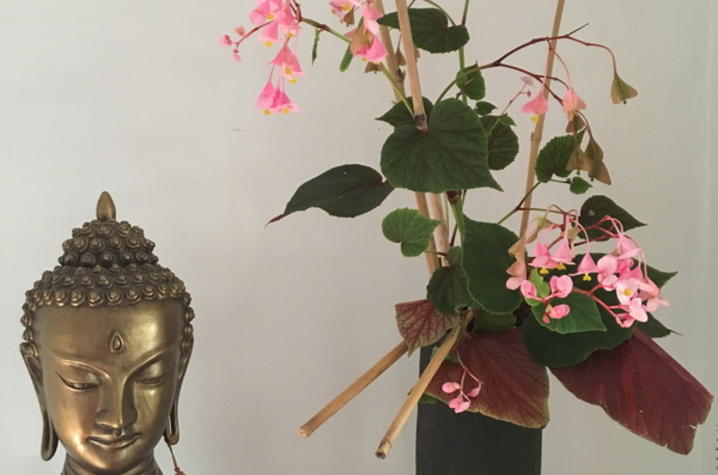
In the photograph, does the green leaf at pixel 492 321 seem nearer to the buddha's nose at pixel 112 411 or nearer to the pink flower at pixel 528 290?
the pink flower at pixel 528 290

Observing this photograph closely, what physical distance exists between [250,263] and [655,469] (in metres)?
0.67

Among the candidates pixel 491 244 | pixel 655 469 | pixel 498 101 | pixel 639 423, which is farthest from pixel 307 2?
pixel 655 469

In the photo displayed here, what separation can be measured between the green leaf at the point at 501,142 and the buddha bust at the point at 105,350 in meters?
0.34

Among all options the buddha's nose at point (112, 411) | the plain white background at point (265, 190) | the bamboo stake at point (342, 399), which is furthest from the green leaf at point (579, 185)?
the buddha's nose at point (112, 411)

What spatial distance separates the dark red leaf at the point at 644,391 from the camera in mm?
615

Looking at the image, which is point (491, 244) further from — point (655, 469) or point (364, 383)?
point (655, 469)

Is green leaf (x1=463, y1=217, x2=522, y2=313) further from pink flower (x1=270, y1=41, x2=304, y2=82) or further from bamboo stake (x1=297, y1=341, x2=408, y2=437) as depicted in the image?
pink flower (x1=270, y1=41, x2=304, y2=82)

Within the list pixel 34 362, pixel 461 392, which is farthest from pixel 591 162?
pixel 34 362

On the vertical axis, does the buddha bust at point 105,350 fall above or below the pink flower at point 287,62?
below

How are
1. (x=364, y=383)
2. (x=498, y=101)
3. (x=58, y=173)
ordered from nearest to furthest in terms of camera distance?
(x=364, y=383), (x=58, y=173), (x=498, y=101)

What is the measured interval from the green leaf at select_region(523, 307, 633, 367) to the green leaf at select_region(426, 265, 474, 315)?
0.07 metres

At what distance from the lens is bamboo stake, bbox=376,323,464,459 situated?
512mm

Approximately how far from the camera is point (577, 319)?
58 cm

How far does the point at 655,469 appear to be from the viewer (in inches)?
43.6
